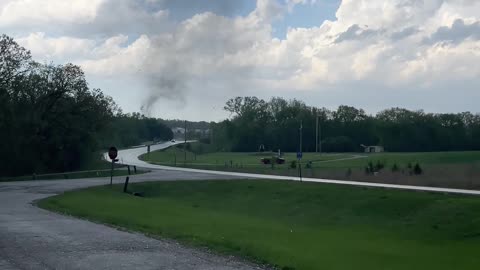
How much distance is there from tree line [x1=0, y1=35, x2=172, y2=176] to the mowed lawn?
2752cm

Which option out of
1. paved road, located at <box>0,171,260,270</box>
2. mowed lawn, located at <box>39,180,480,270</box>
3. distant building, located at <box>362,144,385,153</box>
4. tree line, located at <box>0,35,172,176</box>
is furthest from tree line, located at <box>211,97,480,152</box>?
paved road, located at <box>0,171,260,270</box>

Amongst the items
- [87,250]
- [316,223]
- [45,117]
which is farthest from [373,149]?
[87,250]

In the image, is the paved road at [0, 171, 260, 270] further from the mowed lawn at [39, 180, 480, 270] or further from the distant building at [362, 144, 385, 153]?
the distant building at [362, 144, 385, 153]

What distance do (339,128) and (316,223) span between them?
125825mm

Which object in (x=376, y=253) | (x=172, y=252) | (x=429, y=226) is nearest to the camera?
(x=172, y=252)

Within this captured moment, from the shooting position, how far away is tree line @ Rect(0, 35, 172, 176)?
2515 inches

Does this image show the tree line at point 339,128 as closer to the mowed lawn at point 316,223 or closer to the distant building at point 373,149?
the distant building at point 373,149

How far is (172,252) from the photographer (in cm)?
1454

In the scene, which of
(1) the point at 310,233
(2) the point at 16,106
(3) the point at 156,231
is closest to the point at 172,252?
(3) the point at 156,231

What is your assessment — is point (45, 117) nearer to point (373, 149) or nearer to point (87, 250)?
point (87, 250)

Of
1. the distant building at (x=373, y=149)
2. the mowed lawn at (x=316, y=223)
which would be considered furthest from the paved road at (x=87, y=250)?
the distant building at (x=373, y=149)

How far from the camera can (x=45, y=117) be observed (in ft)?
222

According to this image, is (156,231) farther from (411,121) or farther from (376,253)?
(411,121)

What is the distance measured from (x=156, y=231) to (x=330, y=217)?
10725mm
